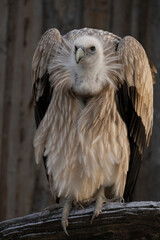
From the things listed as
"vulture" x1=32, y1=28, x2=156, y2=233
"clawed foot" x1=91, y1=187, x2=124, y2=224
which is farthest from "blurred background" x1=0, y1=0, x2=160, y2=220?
"clawed foot" x1=91, y1=187, x2=124, y2=224

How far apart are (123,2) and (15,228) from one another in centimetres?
265

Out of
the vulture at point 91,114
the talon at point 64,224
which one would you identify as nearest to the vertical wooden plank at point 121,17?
the vulture at point 91,114

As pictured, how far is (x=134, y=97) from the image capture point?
3.97 m

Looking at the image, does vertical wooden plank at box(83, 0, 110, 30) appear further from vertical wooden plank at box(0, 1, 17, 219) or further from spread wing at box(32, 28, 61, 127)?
spread wing at box(32, 28, 61, 127)

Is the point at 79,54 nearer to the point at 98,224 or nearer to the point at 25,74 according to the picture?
the point at 98,224

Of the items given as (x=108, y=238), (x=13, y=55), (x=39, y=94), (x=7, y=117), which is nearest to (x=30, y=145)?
(x=7, y=117)

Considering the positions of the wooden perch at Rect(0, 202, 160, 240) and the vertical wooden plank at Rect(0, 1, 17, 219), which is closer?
the wooden perch at Rect(0, 202, 160, 240)

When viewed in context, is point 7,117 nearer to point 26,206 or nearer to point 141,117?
point 26,206

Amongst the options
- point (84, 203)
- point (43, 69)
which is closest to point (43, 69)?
point (43, 69)

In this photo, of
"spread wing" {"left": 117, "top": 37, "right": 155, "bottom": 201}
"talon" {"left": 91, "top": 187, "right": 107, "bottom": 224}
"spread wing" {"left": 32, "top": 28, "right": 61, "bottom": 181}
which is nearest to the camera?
"talon" {"left": 91, "top": 187, "right": 107, "bottom": 224}

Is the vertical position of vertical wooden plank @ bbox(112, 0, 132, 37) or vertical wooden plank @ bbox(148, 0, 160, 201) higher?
vertical wooden plank @ bbox(112, 0, 132, 37)

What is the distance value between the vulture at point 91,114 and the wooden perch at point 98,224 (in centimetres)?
19

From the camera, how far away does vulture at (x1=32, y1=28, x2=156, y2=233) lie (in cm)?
384

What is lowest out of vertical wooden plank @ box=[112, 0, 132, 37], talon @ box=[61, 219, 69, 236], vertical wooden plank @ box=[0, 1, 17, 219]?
talon @ box=[61, 219, 69, 236]
